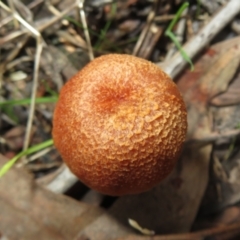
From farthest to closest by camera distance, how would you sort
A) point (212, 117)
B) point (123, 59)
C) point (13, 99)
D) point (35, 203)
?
point (13, 99), point (212, 117), point (35, 203), point (123, 59)

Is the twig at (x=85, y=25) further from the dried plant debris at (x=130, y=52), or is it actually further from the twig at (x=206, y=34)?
the twig at (x=206, y=34)

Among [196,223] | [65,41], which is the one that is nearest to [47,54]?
[65,41]

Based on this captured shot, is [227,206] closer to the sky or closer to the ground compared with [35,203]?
closer to the ground

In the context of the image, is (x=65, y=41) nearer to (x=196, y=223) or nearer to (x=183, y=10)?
(x=183, y=10)

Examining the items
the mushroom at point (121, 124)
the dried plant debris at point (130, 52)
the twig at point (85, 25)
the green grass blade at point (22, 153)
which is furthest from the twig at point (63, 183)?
the twig at point (85, 25)

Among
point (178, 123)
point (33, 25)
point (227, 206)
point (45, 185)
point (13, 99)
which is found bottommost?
point (227, 206)

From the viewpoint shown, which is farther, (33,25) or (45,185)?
(33,25)

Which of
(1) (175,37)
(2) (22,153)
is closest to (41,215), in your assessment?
(2) (22,153)

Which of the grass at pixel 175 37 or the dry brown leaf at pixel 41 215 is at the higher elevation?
the grass at pixel 175 37
